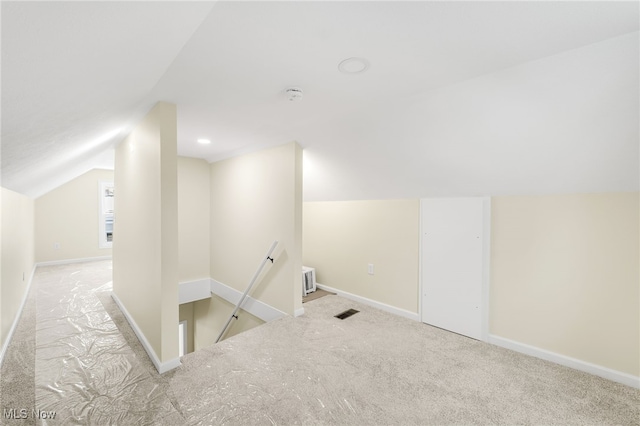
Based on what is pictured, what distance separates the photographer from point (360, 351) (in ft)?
8.05

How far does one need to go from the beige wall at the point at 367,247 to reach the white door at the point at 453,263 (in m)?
0.14

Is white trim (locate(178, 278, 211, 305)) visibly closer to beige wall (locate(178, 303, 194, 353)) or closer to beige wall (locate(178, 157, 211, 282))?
beige wall (locate(178, 157, 211, 282))

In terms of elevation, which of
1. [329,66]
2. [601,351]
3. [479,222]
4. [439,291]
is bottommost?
[601,351]

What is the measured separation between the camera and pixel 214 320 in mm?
4668

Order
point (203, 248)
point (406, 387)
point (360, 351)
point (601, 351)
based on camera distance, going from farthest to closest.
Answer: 1. point (203, 248)
2. point (360, 351)
3. point (601, 351)
4. point (406, 387)

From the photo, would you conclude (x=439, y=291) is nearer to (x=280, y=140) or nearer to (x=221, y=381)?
(x=221, y=381)

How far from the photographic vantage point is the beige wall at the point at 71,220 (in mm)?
5716

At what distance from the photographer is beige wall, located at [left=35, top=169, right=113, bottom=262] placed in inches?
225

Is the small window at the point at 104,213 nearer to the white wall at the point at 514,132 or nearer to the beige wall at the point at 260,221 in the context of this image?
the beige wall at the point at 260,221

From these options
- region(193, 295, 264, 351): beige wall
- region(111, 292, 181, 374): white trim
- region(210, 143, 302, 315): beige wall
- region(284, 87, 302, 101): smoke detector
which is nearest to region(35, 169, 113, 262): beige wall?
region(193, 295, 264, 351): beige wall

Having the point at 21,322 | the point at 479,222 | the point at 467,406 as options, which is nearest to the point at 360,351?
the point at 467,406

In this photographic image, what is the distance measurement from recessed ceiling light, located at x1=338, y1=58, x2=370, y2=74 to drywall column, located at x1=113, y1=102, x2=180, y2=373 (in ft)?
4.73

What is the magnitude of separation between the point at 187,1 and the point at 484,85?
5.80ft

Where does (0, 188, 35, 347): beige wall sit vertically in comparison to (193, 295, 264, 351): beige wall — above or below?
above
